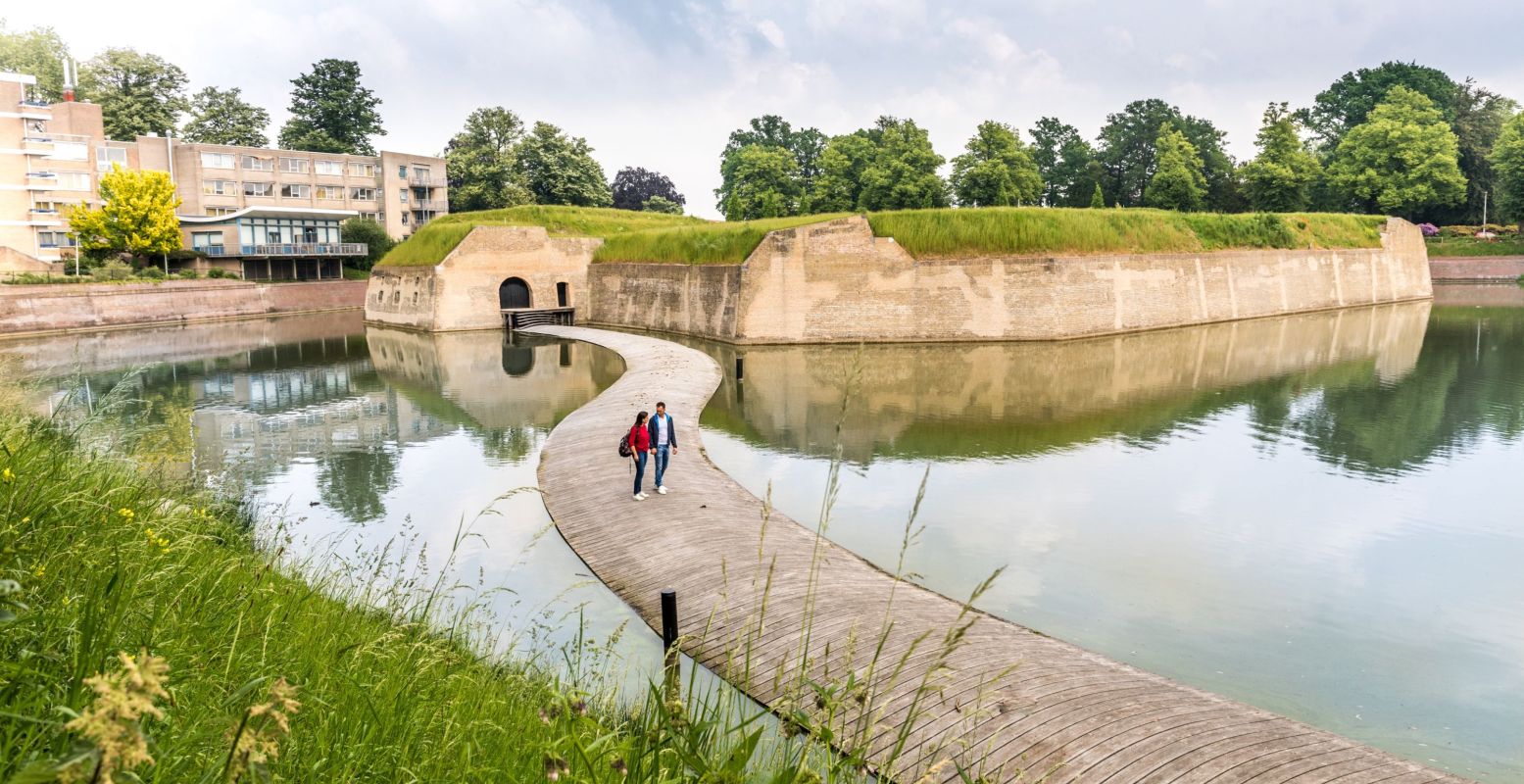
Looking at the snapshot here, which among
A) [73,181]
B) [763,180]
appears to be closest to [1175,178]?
[763,180]

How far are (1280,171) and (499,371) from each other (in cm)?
4394

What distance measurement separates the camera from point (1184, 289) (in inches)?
1371

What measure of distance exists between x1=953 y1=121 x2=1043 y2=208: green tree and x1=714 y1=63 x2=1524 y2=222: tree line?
0.24ft

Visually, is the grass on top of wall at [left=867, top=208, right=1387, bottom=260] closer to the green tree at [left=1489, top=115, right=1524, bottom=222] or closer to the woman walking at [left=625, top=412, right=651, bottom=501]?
the woman walking at [left=625, top=412, right=651, bottom=501]

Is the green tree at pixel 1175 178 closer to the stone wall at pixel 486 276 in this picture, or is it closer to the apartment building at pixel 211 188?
the stone wall at pixel 486 276

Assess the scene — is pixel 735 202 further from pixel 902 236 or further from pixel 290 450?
pixel 290 450

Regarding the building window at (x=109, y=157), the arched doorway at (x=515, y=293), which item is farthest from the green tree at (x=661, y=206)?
the building window at (x=109, y=157)

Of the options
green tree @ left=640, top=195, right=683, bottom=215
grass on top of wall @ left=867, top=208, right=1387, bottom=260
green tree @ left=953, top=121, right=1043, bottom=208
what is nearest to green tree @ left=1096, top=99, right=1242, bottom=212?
green tree @ left=953, top=121, right=1043, bottom=208

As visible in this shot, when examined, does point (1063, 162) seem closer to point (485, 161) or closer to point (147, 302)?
point (485, 161)

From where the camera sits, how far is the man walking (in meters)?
11.5

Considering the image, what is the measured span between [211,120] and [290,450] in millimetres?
58371

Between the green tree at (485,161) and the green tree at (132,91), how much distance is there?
17511mm

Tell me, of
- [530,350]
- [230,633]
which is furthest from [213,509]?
[530,350]

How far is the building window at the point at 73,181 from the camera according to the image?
46.8 meters
